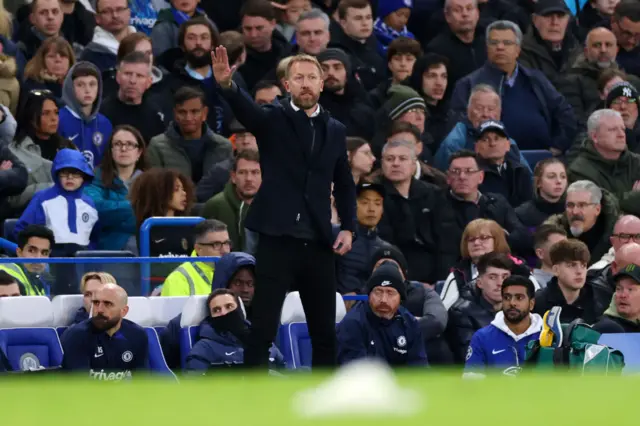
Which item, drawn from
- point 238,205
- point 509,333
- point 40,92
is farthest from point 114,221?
point 509,333

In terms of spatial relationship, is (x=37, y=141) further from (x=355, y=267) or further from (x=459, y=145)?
(x=459, y=145)

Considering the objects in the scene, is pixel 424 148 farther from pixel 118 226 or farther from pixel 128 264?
pixel 128 264

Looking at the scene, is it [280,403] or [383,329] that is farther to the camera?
[383,329]

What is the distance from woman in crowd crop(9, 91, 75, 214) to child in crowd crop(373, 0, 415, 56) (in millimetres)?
4358

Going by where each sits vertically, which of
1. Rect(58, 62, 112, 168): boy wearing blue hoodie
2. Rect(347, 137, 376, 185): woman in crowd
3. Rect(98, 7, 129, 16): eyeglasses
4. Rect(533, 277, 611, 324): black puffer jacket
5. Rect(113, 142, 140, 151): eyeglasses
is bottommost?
Rect(533, 277, 611, 324): black puffer jacket

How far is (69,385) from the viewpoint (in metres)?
3.38

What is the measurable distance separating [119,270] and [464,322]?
2550 mm

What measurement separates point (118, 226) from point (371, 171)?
2.35 meters

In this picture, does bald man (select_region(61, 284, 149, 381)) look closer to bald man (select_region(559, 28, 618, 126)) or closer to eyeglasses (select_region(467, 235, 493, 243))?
eyeglasses (select_region(467, 235, 493, 243))

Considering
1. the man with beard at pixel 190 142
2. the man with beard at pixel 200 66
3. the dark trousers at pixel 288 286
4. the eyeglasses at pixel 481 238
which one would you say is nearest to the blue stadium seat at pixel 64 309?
the dark trousers at pixel 288 286

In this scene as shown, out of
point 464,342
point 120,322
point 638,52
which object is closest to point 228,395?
point 120,322

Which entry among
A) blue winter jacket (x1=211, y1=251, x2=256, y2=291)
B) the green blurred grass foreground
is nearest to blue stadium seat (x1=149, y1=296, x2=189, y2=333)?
blue winter jacket (x1=211, y1=251, x2=256, y2=291)

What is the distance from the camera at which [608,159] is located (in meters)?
13.8

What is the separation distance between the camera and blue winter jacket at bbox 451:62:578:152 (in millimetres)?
14703
